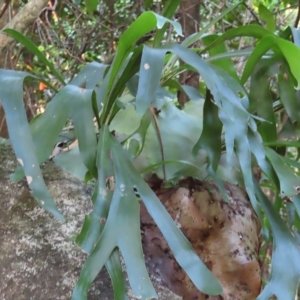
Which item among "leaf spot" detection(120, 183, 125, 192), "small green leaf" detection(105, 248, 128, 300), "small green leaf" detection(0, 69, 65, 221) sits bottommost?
Result: "small green leaf" detection(105, 248, 128, 300)

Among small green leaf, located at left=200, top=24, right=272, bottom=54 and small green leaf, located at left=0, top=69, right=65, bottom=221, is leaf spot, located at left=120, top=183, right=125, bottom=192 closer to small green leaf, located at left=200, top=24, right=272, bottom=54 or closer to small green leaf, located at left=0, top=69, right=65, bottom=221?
small green leaf, located at left=0, top=69, right=65, bottom=221

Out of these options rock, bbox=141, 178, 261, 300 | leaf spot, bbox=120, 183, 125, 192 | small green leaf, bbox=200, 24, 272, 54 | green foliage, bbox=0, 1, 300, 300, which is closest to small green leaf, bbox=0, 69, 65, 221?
green foliage, bbox=0, 1, 300, 300

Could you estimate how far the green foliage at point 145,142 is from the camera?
1.74ft

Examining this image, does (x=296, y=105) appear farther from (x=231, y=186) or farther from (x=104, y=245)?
(x=104, y=245)

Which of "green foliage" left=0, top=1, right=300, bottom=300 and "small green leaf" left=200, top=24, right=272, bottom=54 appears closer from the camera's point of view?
"green foliage" left=0, top=1, right=300, bottom=300

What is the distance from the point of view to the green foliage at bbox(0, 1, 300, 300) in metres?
0.53

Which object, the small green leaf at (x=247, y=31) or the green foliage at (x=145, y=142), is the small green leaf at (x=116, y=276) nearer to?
the green foliage at (x=145, y=142)

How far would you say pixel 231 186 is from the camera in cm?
87

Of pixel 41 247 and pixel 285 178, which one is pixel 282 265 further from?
pixel 41 247

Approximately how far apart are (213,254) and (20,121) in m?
0.45

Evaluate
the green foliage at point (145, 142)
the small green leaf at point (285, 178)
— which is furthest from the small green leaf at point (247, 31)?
the small green leaf at point (285, 178)

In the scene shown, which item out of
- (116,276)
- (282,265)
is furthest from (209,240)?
(116,276)

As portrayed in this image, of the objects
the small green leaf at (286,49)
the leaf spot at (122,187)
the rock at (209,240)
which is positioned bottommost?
the rock at (209,240)

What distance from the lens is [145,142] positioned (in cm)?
83
